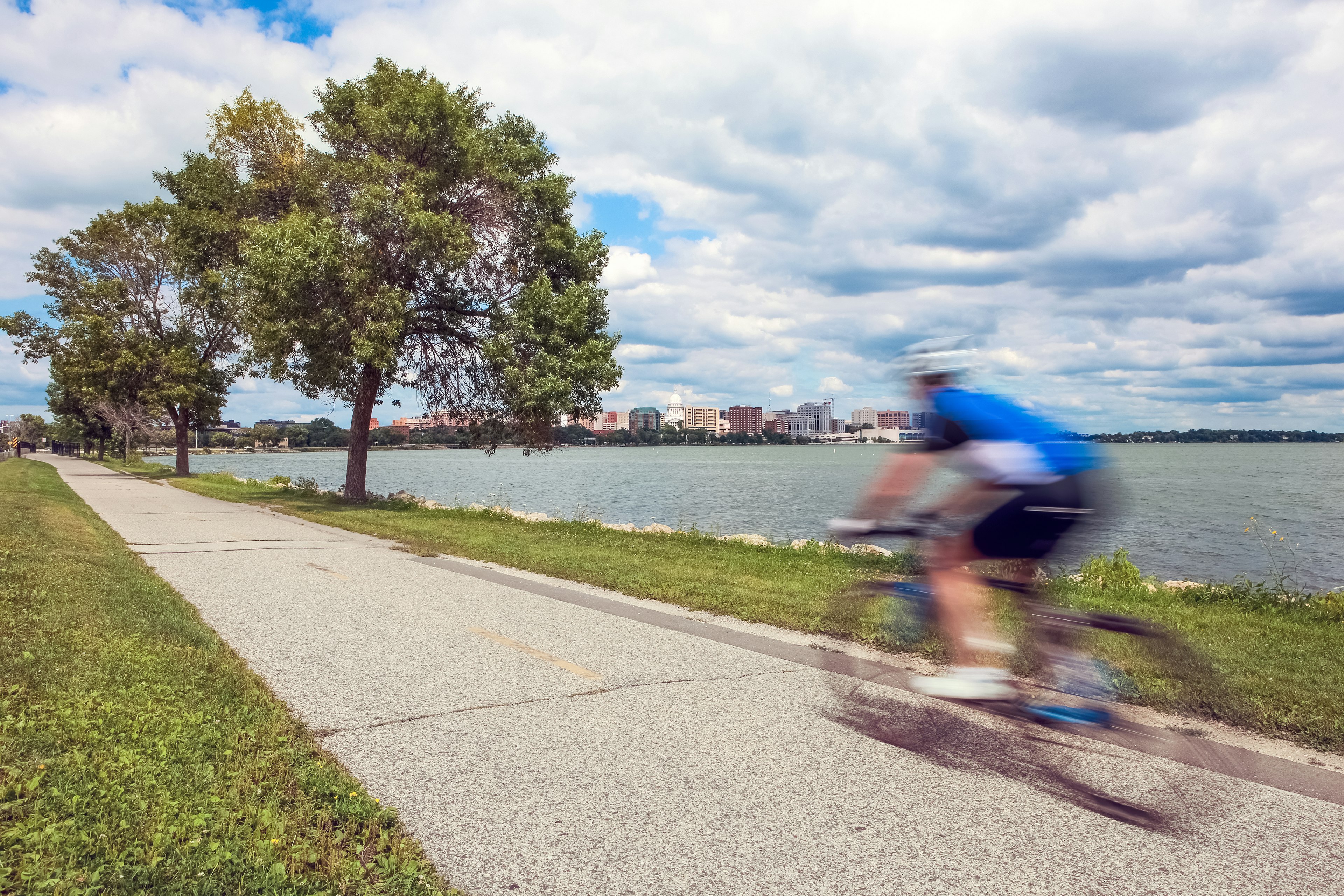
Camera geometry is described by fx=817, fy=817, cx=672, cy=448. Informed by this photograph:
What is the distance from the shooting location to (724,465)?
79.9 meters

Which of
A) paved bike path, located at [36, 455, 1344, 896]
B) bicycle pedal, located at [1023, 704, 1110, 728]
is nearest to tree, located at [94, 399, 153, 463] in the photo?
paved bike path, located at [36, 455, 1344, 896]

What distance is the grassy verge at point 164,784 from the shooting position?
2883 millimetres

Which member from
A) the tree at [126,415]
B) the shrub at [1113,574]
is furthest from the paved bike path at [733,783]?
the tree at [126,415]

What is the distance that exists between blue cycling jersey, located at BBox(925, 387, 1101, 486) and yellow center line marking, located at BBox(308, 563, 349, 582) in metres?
7.76

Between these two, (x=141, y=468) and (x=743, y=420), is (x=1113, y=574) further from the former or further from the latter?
(x=743, y=420)

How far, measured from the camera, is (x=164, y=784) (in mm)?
3520

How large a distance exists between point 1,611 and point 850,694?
6529 millimetres

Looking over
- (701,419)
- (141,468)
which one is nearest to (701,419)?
(701,419)

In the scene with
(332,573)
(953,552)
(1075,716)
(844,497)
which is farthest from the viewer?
(844,497)

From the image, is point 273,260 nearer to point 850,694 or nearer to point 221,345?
point 850,694

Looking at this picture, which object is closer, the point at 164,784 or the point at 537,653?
the point at 164,784

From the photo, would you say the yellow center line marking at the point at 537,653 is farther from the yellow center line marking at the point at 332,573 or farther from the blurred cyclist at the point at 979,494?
the yellow center line marking at the point at 332,573

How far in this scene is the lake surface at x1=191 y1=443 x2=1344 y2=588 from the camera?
16641 millimetres

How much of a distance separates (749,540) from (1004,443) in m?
10.1
